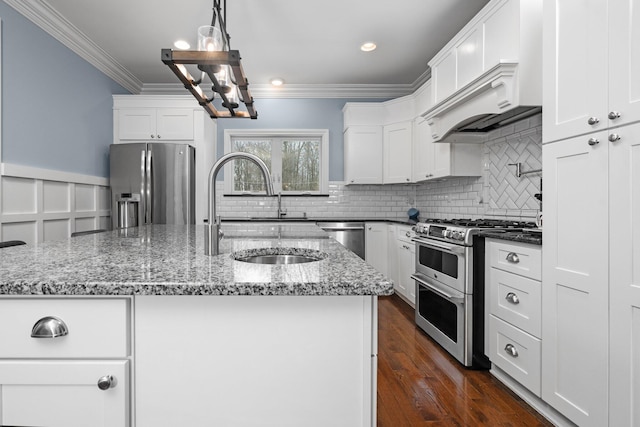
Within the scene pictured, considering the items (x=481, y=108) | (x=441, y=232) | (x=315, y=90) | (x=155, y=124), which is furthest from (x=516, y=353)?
(x=155, y=124)

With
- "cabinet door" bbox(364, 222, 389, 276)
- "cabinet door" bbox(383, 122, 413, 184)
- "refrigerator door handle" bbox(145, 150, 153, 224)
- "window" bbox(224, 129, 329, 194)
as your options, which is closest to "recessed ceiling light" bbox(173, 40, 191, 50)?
"refrigerator door handle" bbox(145, 150, 153, 224)

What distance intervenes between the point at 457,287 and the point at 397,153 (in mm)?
2409

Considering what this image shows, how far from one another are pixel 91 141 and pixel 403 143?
3.52 m

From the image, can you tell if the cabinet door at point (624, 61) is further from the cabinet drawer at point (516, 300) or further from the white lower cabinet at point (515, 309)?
the cabinet drawer at point (516, 300)

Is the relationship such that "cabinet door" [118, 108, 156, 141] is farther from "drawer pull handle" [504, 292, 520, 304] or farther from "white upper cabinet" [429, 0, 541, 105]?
"drawer pull handle" [504, 292, 520, 304]

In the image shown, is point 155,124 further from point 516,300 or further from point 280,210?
point 516,300

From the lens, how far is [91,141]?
394cm

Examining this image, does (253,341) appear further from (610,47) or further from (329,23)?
(329,23)

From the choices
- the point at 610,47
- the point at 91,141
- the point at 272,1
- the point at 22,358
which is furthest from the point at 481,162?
the point at 91,141

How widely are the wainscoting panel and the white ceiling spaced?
1.43m

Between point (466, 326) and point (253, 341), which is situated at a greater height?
point (253, 341)

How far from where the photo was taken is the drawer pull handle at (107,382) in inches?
32.0

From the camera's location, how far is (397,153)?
4.57 m


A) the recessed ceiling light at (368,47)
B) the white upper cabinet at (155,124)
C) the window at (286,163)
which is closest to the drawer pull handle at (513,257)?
the recessed ceiling light at (368,47)
